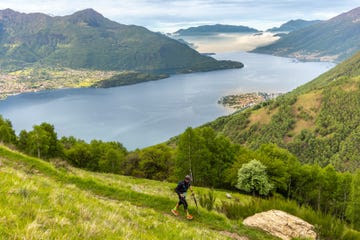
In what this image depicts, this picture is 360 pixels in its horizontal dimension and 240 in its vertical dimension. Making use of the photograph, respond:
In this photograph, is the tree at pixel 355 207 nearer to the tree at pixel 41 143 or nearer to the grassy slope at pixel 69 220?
the grassy slope at pixel 69 220

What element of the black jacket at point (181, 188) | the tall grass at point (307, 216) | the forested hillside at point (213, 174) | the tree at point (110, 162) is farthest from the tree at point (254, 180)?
the black jacket at point (181, 188)

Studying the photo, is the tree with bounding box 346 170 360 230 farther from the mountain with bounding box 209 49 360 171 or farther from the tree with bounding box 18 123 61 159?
the mountain with bounding box 209 49 360 171

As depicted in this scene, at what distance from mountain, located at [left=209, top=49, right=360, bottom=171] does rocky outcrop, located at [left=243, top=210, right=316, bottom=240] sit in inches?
5265

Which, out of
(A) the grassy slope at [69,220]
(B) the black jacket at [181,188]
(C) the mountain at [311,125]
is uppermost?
(A) the grassy slope at [69,220]

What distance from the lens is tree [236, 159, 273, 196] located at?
42.7 metres

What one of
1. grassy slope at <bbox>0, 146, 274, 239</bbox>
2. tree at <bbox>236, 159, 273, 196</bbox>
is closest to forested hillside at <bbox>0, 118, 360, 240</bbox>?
tree at <bbox>236, 159, 273, 196</bbox>

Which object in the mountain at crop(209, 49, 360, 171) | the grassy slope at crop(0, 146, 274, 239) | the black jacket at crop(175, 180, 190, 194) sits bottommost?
the mountain at crop(209, 49, 360, 171)

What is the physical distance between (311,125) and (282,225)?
570ft

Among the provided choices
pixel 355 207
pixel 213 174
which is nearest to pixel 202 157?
pixel 213 174

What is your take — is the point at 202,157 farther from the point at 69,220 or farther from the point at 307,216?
the point at 69,220

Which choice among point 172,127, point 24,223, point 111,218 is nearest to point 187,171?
point 111,218

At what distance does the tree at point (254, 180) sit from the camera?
140ft

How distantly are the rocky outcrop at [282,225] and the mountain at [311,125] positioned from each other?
134 meters

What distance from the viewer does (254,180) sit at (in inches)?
1692
